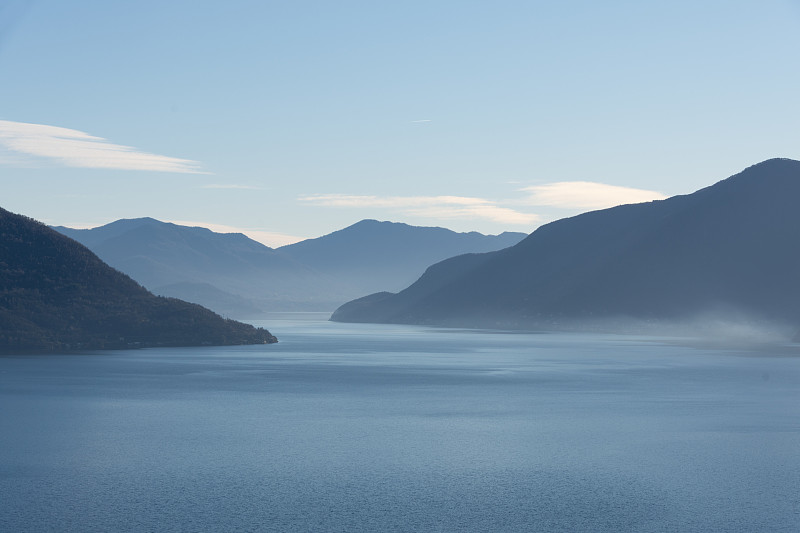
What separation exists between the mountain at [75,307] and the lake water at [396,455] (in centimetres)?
6507

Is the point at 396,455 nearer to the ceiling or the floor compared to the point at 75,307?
nearer to the floor

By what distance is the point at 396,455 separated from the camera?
4228cm

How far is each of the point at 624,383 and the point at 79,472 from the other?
5933cm

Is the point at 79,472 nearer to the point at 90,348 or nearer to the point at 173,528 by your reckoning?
the point at 173,528

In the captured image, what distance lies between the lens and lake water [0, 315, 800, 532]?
30.8m

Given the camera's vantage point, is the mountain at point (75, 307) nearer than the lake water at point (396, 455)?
No

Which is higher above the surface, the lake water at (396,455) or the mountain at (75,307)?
the mountain at (75,307)

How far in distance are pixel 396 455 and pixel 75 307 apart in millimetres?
126274

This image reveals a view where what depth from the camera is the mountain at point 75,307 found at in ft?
479

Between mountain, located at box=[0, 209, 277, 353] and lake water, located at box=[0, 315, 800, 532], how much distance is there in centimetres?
6507

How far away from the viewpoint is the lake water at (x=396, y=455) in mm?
30750

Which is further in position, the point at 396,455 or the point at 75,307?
the point at 75,307

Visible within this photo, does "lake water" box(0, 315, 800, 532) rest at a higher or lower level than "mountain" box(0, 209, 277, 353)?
lower

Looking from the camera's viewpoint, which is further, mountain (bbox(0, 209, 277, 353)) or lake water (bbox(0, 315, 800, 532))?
mountain (bbox(0, 209, 277, 353))
